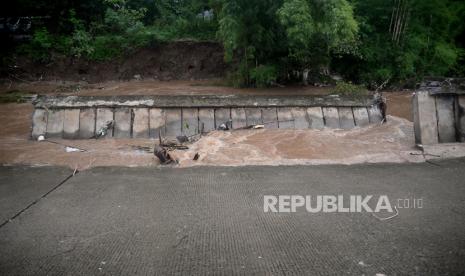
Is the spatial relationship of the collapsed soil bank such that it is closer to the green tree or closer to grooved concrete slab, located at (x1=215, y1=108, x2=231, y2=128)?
the green tree


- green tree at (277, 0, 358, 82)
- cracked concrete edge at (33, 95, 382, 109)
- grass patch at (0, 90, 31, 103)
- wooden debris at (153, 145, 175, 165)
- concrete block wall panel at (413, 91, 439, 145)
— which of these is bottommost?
Result: wooden debris at (153, 145, 175, 165)

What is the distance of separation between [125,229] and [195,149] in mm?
3172

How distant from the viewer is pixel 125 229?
9.89 ft

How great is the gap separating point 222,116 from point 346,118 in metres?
2.38

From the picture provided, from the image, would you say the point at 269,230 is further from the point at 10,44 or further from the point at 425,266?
the point at 10,44

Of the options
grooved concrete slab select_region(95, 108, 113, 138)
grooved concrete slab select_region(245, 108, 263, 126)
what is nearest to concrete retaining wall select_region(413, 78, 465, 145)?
grooved concrete slab select_region(245, 108, 263, 126)

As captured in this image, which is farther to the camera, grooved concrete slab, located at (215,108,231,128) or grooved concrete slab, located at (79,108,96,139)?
grooved concrete slab, located at (215,108,231,128)

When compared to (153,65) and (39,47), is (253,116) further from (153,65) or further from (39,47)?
(39,47)

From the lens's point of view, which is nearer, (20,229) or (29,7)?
(20,229)

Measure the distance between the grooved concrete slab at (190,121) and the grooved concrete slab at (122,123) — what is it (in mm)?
989

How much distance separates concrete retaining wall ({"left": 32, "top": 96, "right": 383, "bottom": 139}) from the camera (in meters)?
6.96

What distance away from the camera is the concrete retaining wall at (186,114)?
6.96 metres

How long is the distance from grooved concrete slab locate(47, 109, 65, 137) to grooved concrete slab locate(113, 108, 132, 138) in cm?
96

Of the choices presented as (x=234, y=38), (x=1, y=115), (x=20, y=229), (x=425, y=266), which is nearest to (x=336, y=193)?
(x=425, y=266)
